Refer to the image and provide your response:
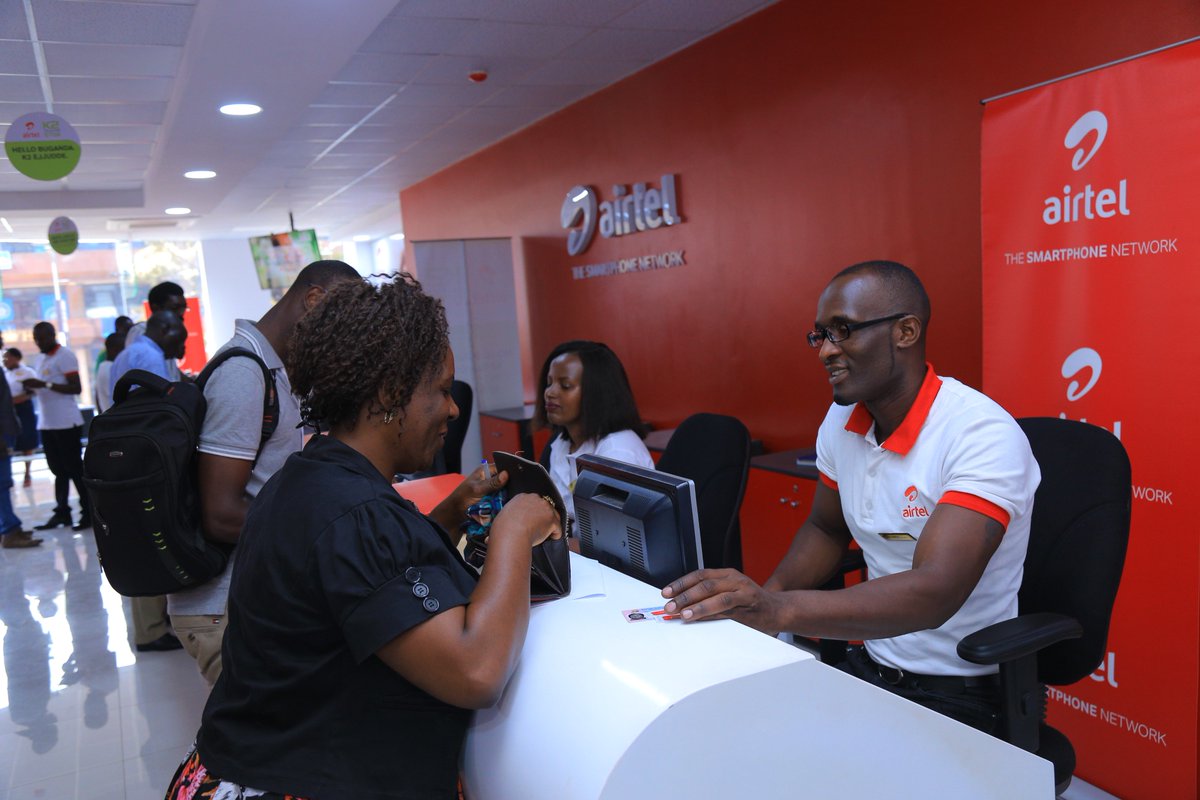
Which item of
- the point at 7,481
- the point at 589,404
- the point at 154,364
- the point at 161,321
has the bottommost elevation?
the point at 7,481

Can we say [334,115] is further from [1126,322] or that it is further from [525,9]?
[1126,322]

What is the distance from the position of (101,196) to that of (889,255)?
27.5ft

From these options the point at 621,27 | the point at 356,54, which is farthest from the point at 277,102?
the point at 621,27

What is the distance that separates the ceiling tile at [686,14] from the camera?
434 cm

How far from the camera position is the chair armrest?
1674mm

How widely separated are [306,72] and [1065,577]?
4.44 m

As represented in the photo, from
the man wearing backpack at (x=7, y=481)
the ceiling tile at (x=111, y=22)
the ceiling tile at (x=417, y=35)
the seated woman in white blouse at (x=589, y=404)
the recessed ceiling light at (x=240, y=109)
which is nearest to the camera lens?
the seated woman in white blouse at (x=589, y=404)

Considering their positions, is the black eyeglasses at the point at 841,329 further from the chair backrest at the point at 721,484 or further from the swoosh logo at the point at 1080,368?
the swoosh logo at the point at 1080,368

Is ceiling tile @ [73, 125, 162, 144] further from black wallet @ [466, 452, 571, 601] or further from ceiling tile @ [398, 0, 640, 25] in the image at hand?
black wallet @ [466, 452, 571, 601]

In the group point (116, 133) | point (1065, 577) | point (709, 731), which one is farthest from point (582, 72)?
point (709, 731)

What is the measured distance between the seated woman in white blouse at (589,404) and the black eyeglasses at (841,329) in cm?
120

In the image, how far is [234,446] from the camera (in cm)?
214

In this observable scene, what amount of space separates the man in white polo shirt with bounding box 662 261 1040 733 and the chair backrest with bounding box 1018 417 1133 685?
0.42ft

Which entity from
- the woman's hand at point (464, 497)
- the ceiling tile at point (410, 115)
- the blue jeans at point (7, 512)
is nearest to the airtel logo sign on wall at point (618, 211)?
the ceiling tile at point (410, 115)
